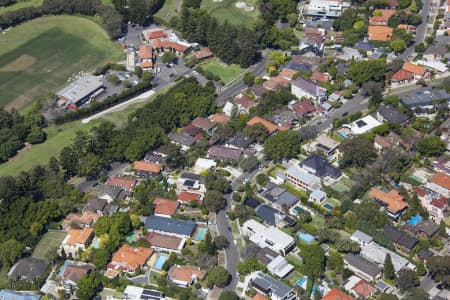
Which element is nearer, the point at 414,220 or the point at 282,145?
the point at 414,220

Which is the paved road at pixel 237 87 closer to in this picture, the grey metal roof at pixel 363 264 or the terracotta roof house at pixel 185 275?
the terracotta roof house at pixel 185 275

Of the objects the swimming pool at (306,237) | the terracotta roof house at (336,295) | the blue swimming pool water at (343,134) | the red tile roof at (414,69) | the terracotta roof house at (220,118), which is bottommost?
the swimming pool at (306,237)

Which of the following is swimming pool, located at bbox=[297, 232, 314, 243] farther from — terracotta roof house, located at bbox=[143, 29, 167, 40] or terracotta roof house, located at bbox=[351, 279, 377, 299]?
terracotta roof house, located at bbox=[143, 29, 167, 40]

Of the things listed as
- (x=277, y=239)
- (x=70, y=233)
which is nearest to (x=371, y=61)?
(x=277, y=239)

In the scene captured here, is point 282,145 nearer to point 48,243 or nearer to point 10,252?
point 48,243

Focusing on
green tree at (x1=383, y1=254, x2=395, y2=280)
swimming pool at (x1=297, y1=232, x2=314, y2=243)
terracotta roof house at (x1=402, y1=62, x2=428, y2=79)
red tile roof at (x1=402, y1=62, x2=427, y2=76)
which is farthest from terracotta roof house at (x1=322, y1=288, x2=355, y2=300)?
red tile roof at (x1=402, y1=62, x2=427, y2=76)

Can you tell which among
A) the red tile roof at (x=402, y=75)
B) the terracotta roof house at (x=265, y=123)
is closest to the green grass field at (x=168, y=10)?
Result: the terracotta roof house at (x=265, y=123)

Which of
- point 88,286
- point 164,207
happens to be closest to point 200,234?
point 164,207
